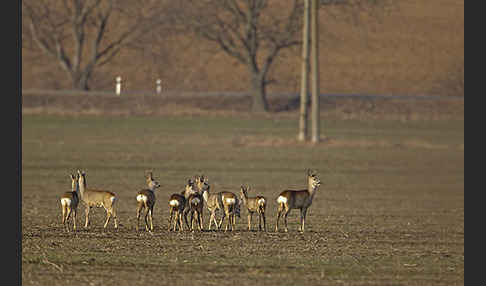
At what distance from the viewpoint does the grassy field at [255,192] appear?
14555 mm

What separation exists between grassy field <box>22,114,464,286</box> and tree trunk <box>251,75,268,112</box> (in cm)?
624

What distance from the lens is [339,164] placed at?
3738 cm

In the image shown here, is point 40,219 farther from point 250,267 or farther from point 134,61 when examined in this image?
point 134,61

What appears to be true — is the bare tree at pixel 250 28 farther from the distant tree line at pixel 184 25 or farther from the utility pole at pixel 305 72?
the utility pole at pixel 305 72

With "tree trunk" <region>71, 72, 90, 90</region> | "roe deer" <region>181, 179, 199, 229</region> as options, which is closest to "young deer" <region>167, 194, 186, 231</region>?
"roe deer" <region>181, 179, 199, 229</region>

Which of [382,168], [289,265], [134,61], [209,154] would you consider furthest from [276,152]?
[134,61]

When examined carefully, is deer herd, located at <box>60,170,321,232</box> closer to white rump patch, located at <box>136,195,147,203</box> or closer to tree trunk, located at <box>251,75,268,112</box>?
white rump patch, located at <box>136,195,147,203</box>

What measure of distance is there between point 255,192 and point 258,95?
39094 mm

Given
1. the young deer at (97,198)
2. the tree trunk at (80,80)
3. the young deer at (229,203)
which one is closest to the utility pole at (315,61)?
the young deer at (229,203)

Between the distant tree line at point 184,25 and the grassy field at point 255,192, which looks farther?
the distant tree line at point 184,25

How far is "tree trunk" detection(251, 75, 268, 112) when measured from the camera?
6625 centimetres

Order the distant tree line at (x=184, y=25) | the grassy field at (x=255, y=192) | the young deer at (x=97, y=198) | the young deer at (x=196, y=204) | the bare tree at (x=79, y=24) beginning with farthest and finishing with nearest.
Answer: the bare tree at (x=79, y=24)
the distant tree line at (x=184, y=25)
the young deer at (x=97, y=198)
the young deer at (x=196, y=204)
the grassy field at (x=255, y=192)

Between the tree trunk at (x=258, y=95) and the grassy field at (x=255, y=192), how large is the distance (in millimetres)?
6241

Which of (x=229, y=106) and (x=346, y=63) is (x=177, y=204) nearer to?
(x=229, y=106)
